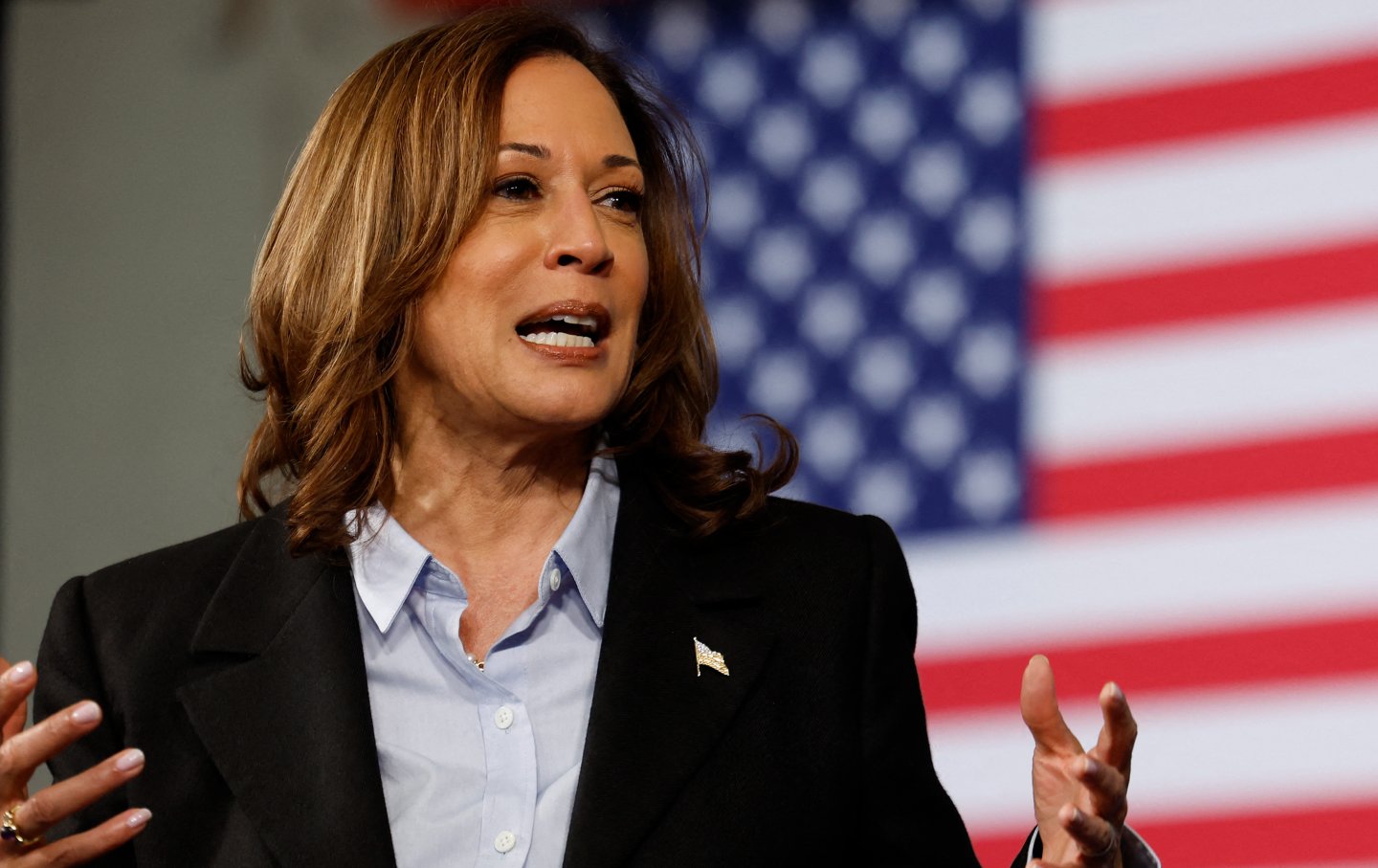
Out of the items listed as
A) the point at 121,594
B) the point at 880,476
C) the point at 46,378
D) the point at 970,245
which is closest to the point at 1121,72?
the point at 970,245

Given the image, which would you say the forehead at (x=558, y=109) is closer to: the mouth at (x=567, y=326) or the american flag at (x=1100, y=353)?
the mouth at (x=567, y=326)

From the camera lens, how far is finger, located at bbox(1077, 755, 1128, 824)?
129 centimetres

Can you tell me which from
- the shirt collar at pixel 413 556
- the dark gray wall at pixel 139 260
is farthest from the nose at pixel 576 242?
the dark gray wall at pixel 139 260

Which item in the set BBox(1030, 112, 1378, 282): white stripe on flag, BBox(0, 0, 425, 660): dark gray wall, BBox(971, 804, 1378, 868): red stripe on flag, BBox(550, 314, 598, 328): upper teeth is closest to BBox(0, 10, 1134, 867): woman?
BBox(550, 314, 598, 328): upper teeth

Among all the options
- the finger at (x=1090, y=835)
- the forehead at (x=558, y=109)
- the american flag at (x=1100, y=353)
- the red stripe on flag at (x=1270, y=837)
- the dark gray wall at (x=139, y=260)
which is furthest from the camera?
the dark gray wall at (x=139, y=260)

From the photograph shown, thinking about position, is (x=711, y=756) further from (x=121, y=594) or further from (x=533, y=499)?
(x=121, y=594)

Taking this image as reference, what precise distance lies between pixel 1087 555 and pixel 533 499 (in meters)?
1.44

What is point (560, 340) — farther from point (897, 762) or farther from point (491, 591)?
point (897, 762)

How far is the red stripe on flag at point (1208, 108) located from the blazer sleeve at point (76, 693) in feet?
6.39

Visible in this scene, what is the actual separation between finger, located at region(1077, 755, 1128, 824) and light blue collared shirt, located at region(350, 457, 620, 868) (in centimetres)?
45

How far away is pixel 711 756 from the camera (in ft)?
5.10

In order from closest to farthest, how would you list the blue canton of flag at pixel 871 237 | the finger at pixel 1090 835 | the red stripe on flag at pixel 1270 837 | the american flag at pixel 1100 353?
the finger at pixel 1090 835, the red stripe on flag at pixel 1270 837, the american flag at pixel 1100 353, the blue canton of flag at pixel 871 237

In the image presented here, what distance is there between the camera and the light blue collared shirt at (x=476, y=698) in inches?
58.4

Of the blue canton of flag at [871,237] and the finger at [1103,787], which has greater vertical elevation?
the blue canton of flag at [871,237]
